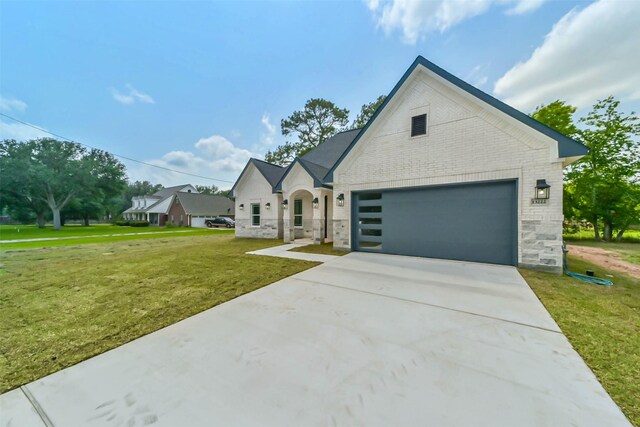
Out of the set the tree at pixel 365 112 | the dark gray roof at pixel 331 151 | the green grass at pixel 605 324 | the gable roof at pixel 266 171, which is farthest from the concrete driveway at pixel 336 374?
the tree at pixel 365 112

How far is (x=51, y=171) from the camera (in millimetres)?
24922

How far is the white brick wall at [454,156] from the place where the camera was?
611 cm

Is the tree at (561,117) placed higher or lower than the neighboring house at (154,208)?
higher

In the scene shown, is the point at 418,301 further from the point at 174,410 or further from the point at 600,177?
the point at 600,177

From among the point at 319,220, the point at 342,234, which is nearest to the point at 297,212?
the point at 319,220

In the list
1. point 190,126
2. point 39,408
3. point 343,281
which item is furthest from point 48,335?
point 190,126

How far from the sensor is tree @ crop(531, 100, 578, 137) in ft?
48.6

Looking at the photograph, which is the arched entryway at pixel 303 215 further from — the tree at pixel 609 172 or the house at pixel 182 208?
the house at pixel 182 208

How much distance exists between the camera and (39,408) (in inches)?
73.5

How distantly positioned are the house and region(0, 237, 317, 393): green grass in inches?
1004

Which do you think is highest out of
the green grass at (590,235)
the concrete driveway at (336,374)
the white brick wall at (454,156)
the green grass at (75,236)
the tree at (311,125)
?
the tree at (311,125)

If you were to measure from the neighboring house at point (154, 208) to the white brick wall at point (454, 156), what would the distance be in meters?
34.3

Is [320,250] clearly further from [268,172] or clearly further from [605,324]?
[605,324]

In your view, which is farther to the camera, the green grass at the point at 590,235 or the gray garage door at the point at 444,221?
the green grass at the point at 590,235
